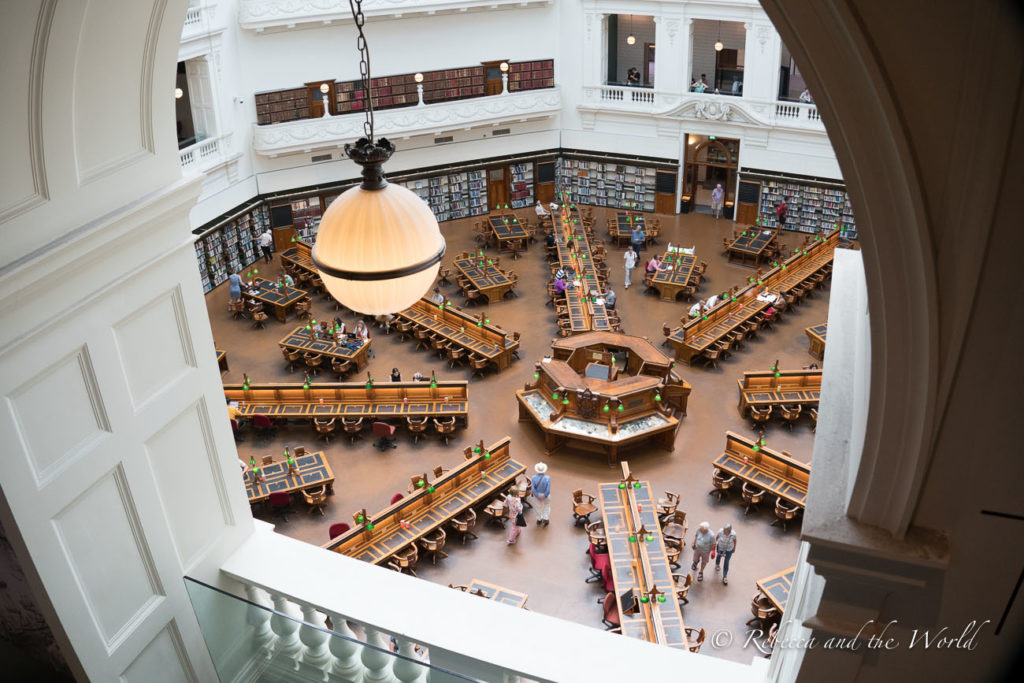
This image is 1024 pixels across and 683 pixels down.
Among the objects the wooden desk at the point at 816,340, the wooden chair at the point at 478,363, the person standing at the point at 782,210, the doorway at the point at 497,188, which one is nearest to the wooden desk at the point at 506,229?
the doorway at the point at 497,188

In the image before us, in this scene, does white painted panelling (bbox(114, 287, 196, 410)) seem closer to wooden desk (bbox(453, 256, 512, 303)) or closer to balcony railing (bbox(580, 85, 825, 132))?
wooden desk (bbox(453, 256, 512, 303))

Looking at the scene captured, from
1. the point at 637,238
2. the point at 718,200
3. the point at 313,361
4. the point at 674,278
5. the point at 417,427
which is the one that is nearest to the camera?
the point at 417,427

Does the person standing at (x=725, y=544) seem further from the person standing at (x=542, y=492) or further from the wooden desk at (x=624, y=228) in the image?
the wooden desk at (x=624, y=228)

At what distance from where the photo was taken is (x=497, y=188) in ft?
75.2

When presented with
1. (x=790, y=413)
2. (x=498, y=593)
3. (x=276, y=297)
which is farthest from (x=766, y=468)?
(x=276, y=297)

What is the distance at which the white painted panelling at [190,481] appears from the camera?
4230 millimetres

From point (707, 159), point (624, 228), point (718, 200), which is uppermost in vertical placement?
point (707, 159)

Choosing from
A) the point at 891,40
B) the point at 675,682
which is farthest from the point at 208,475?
the point at 891,40

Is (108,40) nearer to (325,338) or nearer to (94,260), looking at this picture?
(94,260)

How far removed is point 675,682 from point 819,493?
142 centimetres

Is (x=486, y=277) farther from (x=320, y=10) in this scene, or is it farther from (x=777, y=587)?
(x=777, y=587)

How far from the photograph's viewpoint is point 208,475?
4535 millimetres

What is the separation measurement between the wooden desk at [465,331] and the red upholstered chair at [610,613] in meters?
5.82

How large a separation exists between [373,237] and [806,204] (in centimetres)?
1940
